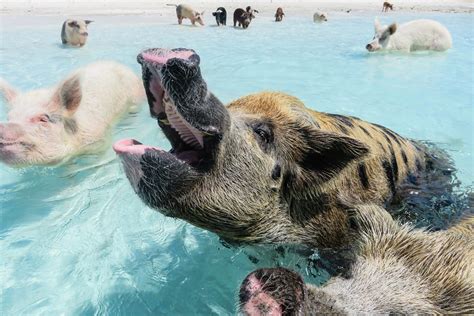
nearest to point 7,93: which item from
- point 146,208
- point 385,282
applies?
point 146,208

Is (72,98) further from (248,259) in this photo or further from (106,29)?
(106,29)

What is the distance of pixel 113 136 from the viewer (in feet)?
23.5

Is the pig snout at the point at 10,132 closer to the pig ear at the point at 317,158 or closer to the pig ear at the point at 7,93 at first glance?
the pig ear at the point at 7,93

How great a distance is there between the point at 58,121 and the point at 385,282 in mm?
4996

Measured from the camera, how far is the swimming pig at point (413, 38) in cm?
1375

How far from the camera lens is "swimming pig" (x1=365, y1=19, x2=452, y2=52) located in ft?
45.1

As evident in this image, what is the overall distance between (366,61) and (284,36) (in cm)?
535

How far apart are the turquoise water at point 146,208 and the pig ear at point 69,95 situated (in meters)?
0.77

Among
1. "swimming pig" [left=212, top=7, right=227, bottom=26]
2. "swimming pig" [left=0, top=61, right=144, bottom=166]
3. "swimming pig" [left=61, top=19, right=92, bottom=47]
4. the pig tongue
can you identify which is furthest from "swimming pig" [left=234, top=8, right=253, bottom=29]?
the pig tongue

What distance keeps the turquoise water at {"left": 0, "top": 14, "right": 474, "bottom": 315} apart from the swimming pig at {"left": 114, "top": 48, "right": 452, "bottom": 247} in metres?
0.50

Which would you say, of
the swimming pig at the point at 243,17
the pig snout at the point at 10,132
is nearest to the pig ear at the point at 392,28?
the swimming pig at the point at 243,17

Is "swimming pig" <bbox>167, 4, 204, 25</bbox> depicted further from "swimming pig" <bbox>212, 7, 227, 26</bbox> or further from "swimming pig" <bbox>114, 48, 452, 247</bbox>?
"swimming pig" <bbox>114, 48, 452, 247</bbox>

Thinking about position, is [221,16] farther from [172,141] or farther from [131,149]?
[131,149]

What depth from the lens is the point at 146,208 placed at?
5176mm
